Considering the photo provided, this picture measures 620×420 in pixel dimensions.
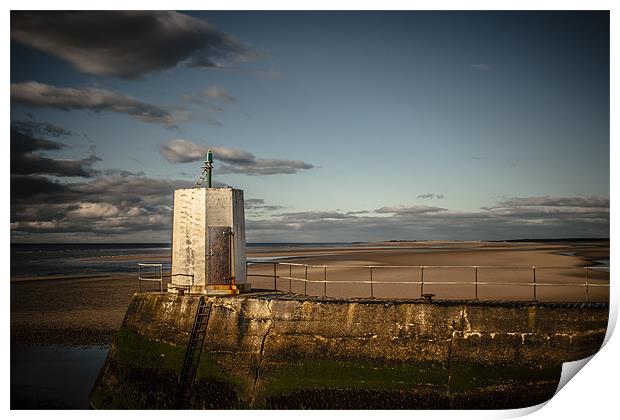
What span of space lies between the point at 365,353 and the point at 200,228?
4700mm

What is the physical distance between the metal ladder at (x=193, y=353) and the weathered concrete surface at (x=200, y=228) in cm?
93

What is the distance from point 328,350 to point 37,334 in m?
12.3

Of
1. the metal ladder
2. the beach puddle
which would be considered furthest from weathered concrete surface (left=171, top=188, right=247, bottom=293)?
the beach puddle

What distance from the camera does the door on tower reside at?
48.0ft

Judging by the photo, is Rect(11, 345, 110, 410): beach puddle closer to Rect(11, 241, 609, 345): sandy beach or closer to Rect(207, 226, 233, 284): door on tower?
Rect(11, 241, 609, 345): sandy beach

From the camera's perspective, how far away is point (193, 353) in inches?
528

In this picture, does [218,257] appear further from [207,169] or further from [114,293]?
[114,293]

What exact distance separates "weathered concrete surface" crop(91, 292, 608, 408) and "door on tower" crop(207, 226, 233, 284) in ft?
2.80

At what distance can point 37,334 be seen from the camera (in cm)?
2100

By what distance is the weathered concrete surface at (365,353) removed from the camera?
11.9m

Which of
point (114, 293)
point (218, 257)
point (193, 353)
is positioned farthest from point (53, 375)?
point (114, 293)

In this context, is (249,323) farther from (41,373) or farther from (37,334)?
(37,334)

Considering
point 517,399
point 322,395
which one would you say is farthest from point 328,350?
point 517,399
